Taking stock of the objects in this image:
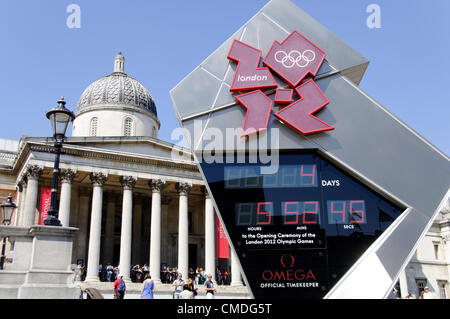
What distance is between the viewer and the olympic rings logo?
37.0 ft

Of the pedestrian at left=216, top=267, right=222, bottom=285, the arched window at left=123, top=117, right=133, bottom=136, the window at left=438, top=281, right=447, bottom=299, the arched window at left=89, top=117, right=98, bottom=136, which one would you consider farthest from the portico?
A: the window at left=438, top=281, right=447, bottom=299

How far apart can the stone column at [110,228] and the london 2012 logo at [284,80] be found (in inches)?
1152

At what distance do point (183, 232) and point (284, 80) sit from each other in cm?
2550

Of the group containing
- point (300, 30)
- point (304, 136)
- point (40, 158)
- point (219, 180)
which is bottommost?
point (219, 180)

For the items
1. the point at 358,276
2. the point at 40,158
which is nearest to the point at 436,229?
the point at 40,158

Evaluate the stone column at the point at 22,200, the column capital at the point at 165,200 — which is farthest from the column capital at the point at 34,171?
the column capital at the point at 165,200

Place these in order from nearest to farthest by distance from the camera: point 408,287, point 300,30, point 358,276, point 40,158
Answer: point 358,276, point 300,30, point 40,158, point 408,287

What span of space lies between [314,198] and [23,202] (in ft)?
94.6

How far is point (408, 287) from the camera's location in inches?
1725

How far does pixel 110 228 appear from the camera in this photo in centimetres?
3781

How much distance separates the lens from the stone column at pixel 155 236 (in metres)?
A: 33.4

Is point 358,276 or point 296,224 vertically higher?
point 296,224

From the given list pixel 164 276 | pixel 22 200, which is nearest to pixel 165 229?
pixel 164 276
